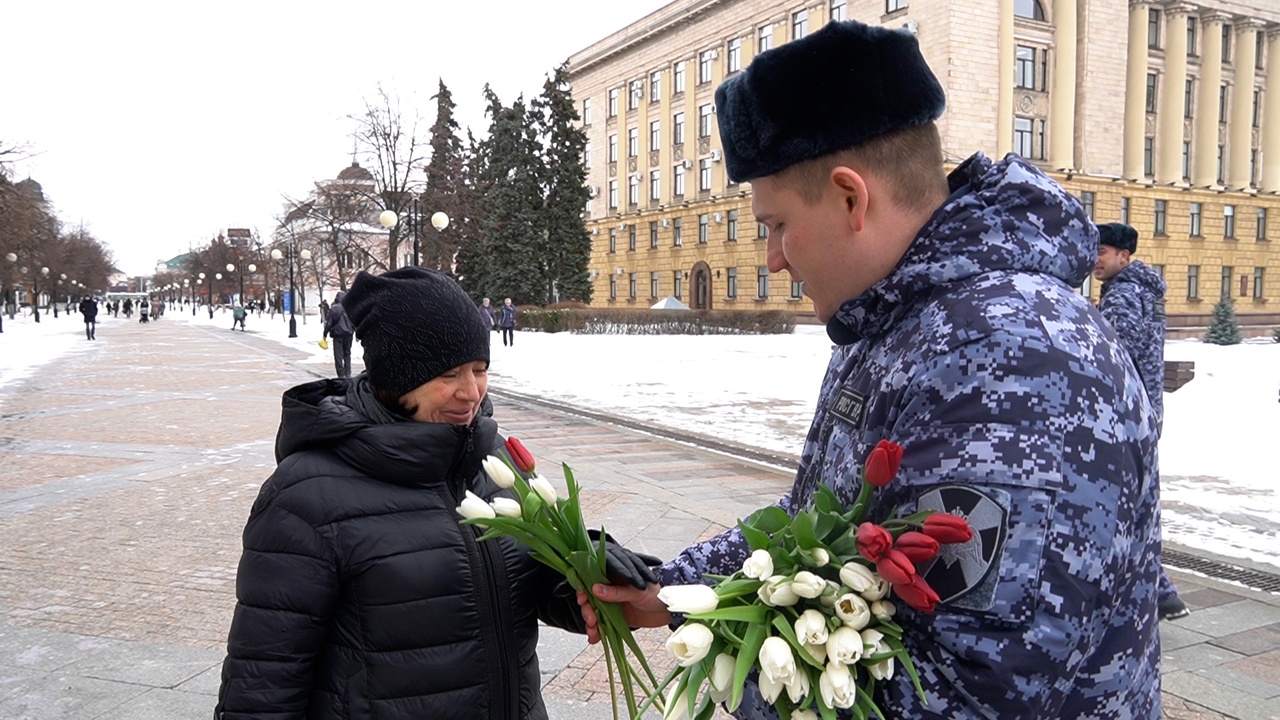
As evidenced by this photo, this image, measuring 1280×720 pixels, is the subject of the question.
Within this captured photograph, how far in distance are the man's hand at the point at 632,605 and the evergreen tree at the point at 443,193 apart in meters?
26.7

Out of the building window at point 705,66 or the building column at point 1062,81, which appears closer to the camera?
the building column at point 1062,81

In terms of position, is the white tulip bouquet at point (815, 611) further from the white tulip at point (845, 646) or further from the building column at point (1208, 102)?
the building column at point (1208, 102)

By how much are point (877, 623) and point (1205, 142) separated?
5324 centimetres

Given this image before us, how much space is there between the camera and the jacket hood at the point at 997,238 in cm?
128

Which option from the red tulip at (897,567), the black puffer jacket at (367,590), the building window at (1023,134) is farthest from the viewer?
the building window at (1023,134)

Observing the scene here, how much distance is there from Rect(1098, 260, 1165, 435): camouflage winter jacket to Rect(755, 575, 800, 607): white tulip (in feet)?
13.8

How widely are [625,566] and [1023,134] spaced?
4252cm

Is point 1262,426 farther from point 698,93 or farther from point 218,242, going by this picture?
point 218,242

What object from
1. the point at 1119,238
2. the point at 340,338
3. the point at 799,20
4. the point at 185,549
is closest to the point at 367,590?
the point at 1119,238

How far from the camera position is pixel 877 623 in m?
1.16

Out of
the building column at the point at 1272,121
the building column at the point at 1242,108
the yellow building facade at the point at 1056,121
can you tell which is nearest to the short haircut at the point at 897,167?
the yellow building facade at the point at 1056,121

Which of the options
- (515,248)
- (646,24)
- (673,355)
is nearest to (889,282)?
(673,355)

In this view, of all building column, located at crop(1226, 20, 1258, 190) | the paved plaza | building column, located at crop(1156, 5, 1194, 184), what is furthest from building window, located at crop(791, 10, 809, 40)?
the paved plaza

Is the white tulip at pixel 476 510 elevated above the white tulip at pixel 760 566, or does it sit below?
below
